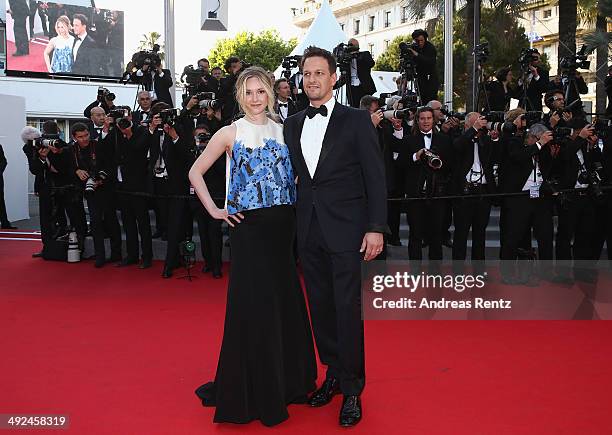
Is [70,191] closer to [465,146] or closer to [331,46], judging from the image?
[465,146]

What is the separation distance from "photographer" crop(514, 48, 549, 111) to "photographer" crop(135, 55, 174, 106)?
480 centimetres

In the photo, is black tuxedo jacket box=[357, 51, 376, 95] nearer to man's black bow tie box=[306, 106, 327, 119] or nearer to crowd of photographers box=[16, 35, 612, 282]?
crowd of photographers box=[16, 35, 612, 282]

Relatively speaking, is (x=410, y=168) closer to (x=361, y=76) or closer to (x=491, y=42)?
(x=361, y=76)

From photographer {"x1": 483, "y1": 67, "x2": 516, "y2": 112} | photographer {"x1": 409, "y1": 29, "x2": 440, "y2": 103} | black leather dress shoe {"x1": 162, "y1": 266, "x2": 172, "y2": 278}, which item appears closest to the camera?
black leather dress shoe {"x1": 162, "y1": 266, "x2": 172, "y2": 278}

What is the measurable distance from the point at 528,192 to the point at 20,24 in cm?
3837

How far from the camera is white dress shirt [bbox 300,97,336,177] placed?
142 inches

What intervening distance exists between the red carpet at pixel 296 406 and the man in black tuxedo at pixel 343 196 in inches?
14.1

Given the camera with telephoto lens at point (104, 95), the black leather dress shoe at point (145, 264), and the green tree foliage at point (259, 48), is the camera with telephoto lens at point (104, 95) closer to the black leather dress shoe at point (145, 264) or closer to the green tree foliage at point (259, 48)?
the black leather dress shoe at point (145, 264)

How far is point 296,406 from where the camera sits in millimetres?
3775

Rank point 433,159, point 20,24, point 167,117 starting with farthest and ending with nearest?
point 20,24, point 167,117, point 433,159

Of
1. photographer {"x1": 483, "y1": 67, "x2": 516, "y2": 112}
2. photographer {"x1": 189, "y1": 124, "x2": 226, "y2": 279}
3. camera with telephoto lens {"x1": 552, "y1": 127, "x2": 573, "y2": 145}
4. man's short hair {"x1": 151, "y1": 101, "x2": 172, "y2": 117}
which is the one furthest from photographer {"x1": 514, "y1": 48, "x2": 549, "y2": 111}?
man's short hair {"x1": 151, "y1": 101, "x2": 172, "y2": 117}

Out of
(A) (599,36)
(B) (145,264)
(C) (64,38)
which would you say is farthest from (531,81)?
(C) (64,38)

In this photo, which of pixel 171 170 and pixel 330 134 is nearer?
pixel 330 134

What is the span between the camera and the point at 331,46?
18.2 metres
